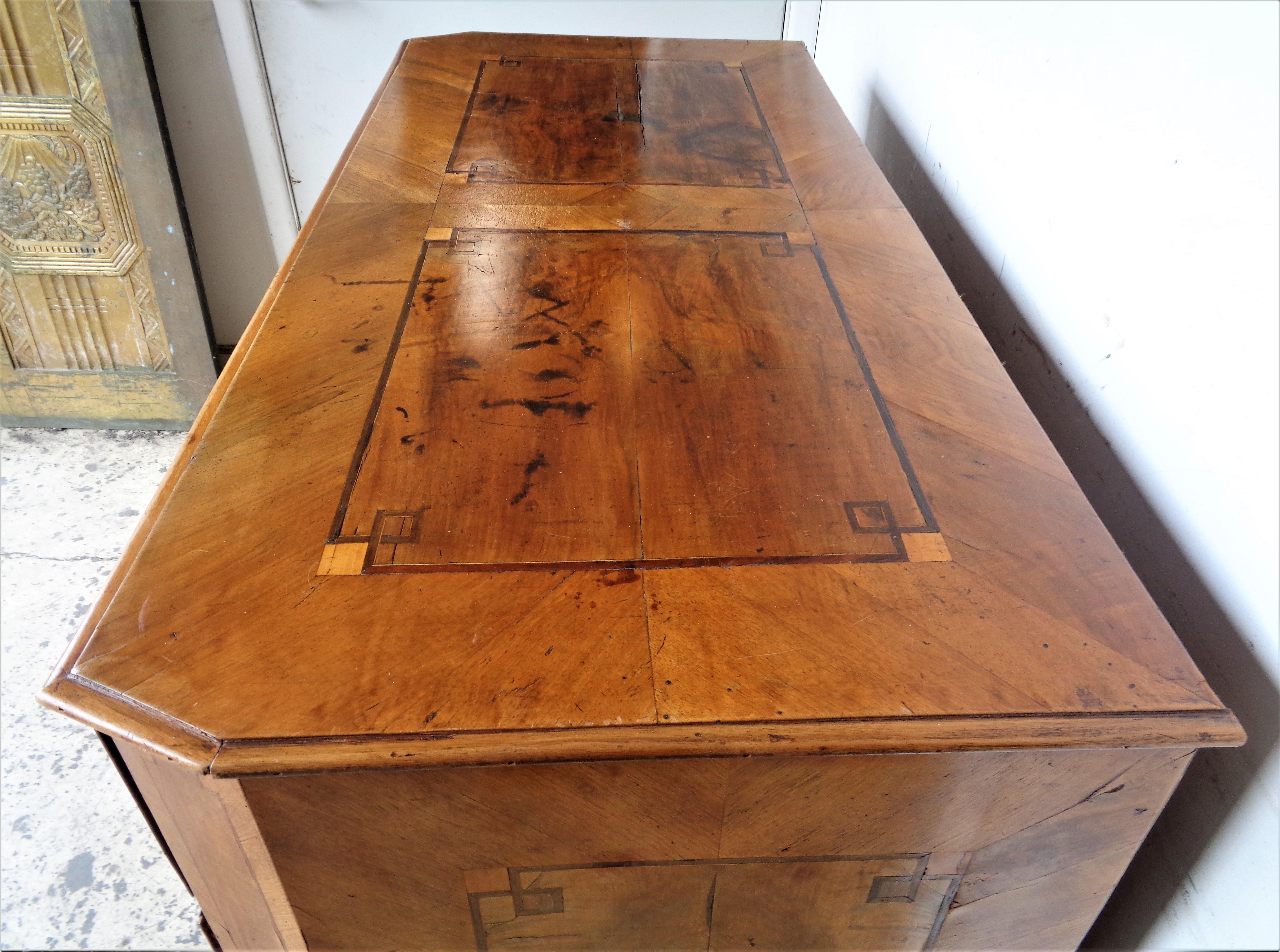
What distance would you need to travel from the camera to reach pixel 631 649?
24.4 inches

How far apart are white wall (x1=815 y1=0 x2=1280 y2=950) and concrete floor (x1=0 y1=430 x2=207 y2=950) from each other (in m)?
1.24

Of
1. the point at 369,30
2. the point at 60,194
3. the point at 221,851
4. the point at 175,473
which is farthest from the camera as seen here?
the point at 369,30

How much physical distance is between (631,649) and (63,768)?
1.24 m

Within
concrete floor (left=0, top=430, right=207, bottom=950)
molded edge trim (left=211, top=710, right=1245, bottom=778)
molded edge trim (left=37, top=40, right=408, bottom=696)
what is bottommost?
concrete floor (left=0, top=430, right=207, bottom=950)

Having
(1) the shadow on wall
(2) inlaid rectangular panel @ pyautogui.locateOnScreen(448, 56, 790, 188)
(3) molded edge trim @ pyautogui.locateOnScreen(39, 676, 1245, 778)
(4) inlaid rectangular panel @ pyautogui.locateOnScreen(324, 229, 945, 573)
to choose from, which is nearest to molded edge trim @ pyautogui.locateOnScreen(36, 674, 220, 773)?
(3) molded edge trim @ pyautogui.locateOnScreen(39, 676, 1245, 778)

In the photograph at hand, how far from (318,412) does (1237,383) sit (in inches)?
30.9

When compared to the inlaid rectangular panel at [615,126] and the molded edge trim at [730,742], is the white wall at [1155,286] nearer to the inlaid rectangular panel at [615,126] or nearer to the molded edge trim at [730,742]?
the molded edge trim at [730,742]

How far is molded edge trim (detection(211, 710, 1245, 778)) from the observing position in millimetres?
552

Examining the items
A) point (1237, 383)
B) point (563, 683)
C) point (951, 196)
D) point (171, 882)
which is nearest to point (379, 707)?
point (563, 683)

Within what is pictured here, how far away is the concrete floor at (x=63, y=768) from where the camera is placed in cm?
122

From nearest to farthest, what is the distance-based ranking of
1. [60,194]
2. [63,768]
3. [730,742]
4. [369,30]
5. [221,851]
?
[730,742] → [221,851] → [63,768] → [60,194] → [369,30]

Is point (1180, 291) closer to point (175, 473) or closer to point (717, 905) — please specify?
point (717, 905)

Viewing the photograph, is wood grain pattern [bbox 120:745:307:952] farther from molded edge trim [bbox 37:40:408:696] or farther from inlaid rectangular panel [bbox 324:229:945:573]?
inlaid rectangular panel [bbox 324:229:945:573]

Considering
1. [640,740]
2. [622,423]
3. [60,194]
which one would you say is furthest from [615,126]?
[60,194]
